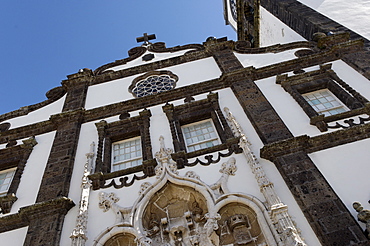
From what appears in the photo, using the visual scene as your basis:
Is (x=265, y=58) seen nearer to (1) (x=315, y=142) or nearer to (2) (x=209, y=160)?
(1) (x=315, y=142)

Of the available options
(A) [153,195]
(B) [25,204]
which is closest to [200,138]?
(A) [153,195]

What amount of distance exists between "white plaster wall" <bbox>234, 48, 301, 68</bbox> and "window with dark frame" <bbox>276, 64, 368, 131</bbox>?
1.74 m

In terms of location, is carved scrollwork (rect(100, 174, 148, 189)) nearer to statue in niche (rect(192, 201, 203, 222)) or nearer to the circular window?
statue in niche (rect(192, 201, 203, 222))

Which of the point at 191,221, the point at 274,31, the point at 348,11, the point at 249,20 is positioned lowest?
the point at 191,221

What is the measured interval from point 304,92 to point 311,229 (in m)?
5.59

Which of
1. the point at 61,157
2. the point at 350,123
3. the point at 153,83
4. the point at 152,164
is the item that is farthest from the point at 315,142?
the point at 61,157

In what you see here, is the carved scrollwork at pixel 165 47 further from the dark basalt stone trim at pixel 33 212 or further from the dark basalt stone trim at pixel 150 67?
the dark basalt stone trim at pixel 33 212

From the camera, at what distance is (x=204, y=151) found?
966cm

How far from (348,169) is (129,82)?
29.8 ft

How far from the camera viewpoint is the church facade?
757 centimetres

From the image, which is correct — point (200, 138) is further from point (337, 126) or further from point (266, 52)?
point (266, 52)

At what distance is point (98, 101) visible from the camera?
44.3 feet

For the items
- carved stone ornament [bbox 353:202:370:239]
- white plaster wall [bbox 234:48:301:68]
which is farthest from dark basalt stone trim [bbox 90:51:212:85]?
carved stone ornament [bbox 353:202:370:239]

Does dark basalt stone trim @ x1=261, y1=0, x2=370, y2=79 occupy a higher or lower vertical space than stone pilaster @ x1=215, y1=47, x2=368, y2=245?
higher
